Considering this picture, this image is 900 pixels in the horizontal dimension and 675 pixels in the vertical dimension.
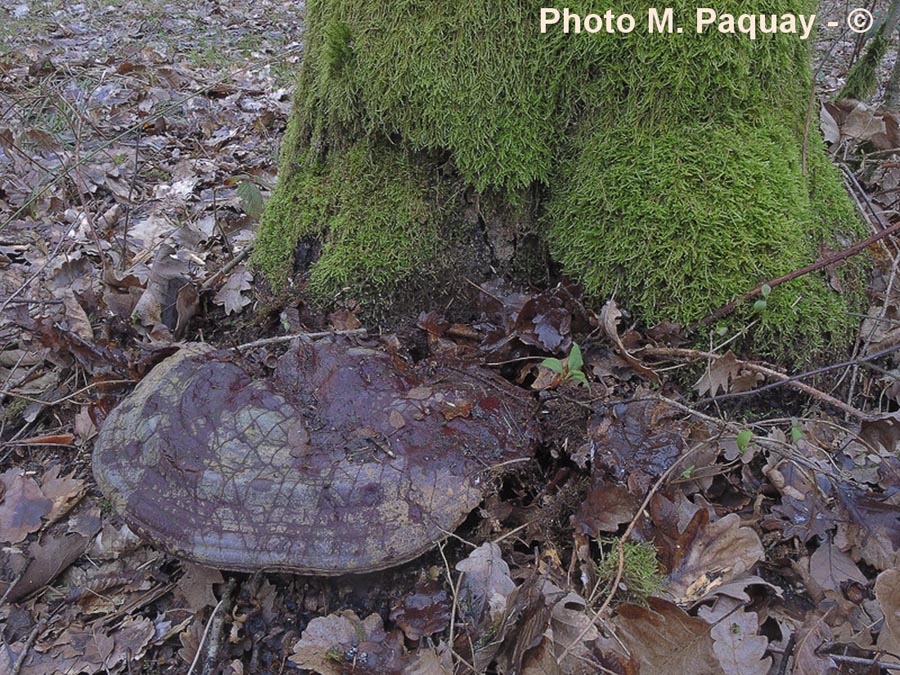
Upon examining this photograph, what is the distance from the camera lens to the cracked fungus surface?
1850 millimetres

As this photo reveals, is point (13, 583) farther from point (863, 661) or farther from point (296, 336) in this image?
point (863, 661)

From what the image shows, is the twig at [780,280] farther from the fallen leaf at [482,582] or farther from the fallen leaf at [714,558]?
the fallen leaf at [482,582]

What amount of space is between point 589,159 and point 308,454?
171 cm

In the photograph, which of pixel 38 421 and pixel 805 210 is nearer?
pixel 805 210

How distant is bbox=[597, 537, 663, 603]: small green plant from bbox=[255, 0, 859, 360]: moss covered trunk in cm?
104

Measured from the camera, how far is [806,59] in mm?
2732

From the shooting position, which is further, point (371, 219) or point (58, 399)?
point (58, 399)

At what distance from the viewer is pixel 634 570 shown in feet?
6.12

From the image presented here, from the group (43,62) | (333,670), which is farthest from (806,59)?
(43,62)

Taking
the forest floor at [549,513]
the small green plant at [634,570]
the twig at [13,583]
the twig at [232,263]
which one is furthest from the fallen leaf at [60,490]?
the small green plant at [634,570]

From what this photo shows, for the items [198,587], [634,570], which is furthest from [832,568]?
[198,587]

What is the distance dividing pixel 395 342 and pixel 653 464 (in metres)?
1.10

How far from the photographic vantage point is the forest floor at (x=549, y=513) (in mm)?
1787

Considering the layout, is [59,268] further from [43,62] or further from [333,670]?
[43,62]
